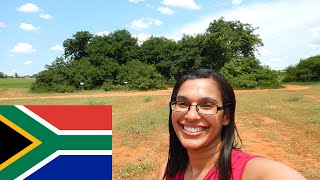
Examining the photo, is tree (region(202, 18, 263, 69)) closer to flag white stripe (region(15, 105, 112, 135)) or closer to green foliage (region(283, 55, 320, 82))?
green foliage (region(283, 55, 320, 82))

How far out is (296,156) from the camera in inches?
284

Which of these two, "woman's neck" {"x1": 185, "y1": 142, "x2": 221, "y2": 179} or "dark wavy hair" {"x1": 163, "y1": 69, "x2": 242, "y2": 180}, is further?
"woman's neck" {"x1": 185, "y1": 142, "x2": 221, "y2": 179}

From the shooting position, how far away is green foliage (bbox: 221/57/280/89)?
1112 inches

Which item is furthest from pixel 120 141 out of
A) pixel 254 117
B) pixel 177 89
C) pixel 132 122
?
pixel 177 89

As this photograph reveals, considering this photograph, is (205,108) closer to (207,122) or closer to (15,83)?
(207,122)

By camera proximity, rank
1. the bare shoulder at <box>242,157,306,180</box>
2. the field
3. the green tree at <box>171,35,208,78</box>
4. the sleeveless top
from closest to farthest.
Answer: the bare shoulder at <box>242,157,306,180</box> → the sleeveless top → the field → the green tree at <box>171,35,208,78</box>

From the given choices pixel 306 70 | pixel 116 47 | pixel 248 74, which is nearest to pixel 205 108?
pixel 248 74

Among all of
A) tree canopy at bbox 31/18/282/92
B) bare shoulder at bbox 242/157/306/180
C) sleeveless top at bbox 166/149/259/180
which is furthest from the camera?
tree canopy at bbox 31/18/282/92

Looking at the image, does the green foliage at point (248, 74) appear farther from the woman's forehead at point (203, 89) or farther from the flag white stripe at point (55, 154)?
the woman's forehead at point (203, 89)

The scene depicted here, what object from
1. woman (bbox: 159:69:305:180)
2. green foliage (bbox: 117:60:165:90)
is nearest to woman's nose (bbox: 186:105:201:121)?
woman (bbox: 159:69:305:180)

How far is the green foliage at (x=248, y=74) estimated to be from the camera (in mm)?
28234

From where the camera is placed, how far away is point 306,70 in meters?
31.7

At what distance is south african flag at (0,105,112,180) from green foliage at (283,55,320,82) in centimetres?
3238

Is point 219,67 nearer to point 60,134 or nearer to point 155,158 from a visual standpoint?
point 155,158
